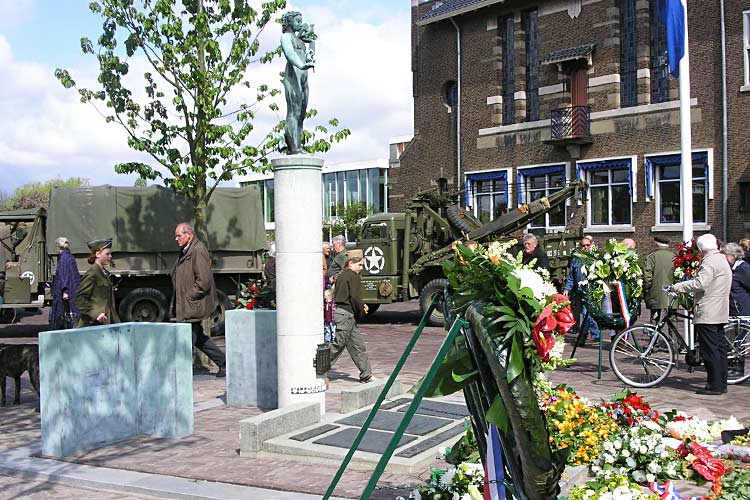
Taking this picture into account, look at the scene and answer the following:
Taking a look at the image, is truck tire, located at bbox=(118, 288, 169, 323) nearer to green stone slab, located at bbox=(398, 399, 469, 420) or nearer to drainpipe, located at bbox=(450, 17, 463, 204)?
green stone slab, located at bbox=(398, 399, 469, 420)

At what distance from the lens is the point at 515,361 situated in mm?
2990

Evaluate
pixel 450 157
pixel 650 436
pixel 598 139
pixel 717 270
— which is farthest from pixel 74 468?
pixel 450 157

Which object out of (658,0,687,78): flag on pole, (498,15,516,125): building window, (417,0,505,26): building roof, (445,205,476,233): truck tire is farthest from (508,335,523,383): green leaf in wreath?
(417,0,505,26): building roof

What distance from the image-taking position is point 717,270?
29.6 ft

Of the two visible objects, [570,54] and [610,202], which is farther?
[570,54]

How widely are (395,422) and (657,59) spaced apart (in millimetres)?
21856

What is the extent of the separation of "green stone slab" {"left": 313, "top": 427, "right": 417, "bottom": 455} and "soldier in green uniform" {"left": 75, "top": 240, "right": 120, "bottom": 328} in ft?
12.1

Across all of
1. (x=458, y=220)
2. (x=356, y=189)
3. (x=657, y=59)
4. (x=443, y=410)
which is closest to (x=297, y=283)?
(x=443, y=410)

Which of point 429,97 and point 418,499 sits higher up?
point 429,97

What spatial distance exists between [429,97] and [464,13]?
359 cm

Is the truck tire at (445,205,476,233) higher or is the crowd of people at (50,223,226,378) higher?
the truck tire at (445,205,476,233)

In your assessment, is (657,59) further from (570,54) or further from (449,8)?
(449,8)

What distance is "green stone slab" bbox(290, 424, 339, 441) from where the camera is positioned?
6.85 meters

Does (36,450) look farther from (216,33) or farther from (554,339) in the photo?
(216,33)
